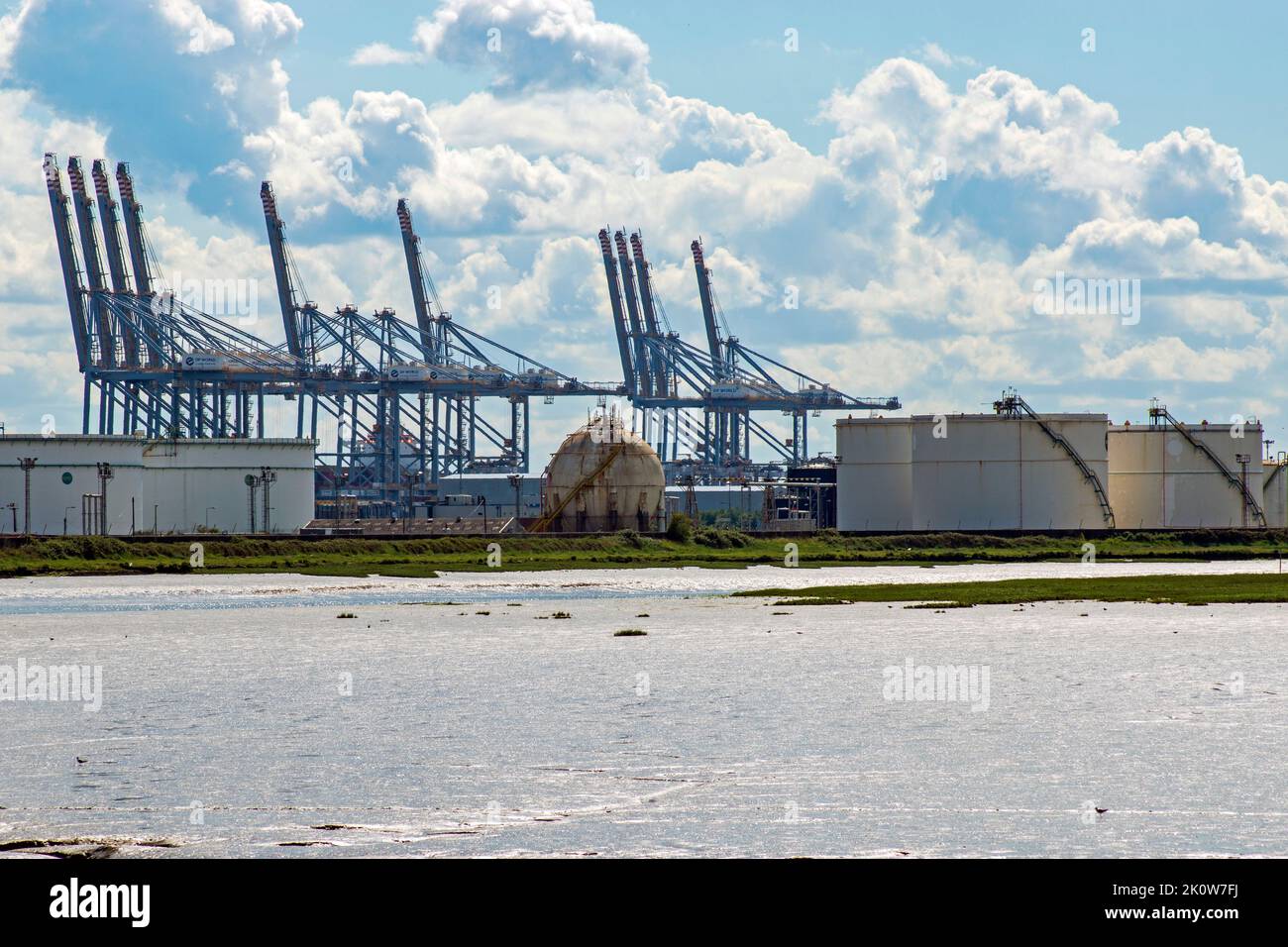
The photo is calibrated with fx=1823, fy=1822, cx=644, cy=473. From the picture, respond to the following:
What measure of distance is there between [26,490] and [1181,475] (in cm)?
7176

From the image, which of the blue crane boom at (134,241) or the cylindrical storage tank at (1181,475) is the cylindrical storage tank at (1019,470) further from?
the blue crane boom at (134,241)

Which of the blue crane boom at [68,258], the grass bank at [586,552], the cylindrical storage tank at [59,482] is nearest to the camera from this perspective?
the grass bank at [586,552]

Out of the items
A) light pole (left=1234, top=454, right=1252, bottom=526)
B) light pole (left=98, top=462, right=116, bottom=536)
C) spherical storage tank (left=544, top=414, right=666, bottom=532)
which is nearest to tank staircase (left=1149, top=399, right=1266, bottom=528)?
light pole (left=1234, top=454, right=1252, bottom=526)

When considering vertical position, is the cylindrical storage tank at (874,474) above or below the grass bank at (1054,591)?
above

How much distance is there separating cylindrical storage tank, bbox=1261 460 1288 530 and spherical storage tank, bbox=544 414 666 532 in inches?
1700

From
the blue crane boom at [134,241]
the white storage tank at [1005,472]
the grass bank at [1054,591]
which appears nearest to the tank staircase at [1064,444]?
the white storage tank at [1005,472]

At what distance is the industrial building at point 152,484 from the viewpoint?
110m

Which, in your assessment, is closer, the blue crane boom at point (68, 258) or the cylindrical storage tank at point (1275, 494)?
the cylindrical storage tank at point (1275, 494)

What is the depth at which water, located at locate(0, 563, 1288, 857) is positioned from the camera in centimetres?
1962

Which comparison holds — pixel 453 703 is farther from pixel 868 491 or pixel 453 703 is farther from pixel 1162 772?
pixel 868 491

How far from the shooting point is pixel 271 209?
A: 168 meters
